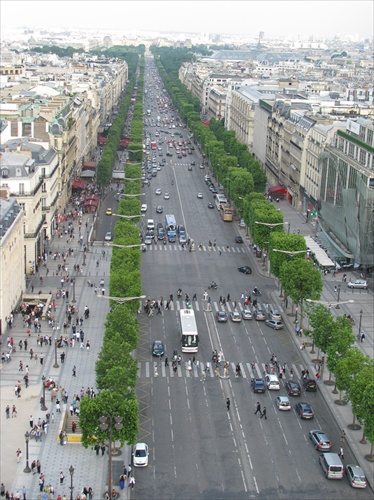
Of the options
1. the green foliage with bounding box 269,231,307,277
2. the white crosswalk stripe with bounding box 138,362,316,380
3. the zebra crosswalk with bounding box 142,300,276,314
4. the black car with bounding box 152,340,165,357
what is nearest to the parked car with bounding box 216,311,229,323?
the zebra crosswalk with bounding box 142,300,276,314

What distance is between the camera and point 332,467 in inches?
2387

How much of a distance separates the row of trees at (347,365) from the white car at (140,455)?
16314mm

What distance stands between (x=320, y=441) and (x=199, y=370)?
1878 centimetres

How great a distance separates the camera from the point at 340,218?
12412 cm

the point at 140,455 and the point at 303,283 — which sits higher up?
the point at 303,283

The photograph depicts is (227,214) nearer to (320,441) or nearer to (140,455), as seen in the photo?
(320,441)

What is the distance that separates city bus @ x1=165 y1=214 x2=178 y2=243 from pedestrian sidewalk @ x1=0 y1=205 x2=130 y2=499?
16633mm

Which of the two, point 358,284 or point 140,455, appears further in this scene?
point 358,284

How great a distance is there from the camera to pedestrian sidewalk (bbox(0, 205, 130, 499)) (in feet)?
197

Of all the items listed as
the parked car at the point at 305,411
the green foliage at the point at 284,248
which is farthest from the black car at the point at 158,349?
the green foliage at the point at 284,248

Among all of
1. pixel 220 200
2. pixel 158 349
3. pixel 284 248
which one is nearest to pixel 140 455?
pixel 158 349

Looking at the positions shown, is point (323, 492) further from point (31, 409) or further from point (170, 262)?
point (170, 262)

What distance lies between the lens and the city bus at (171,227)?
133188 mm

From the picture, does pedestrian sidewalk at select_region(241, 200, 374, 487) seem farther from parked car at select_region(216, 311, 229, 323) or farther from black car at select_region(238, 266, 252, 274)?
parked car at select_region(216, 311, 229, 323)
